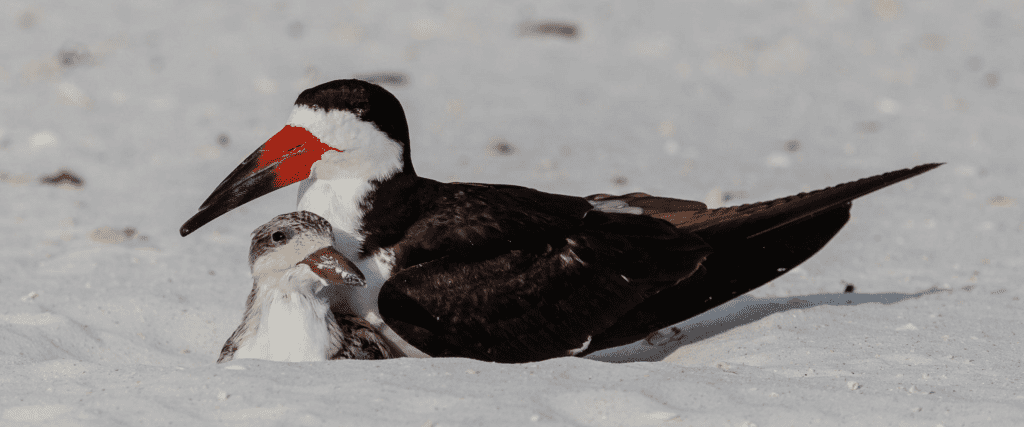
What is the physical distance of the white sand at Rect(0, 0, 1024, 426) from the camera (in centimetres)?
329

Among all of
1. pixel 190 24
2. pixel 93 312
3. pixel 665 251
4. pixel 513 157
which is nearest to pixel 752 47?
pixel 513 157

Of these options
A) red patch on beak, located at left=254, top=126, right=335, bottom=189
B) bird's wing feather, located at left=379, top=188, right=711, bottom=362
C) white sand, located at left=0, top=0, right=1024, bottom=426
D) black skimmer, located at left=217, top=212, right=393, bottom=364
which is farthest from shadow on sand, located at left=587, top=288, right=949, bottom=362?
red patch on beak, located at left=254, top=126, right=335, bottom=189

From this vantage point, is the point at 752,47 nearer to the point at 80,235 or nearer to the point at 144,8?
the point at 144,8

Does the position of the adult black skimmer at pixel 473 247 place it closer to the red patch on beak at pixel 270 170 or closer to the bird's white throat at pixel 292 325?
the red patch on beak at pixel 270 170

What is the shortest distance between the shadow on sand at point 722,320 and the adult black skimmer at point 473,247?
275 mm

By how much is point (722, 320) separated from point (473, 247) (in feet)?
4.59

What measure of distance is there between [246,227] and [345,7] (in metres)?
4.76

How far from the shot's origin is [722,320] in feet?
15.8

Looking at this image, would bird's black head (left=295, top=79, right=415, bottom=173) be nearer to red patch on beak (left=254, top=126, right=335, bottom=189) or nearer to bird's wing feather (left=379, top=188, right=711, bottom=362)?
red patch on beak (left=254, top=126, right=335, bottom=189)

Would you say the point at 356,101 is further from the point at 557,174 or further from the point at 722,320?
the point at 557,174

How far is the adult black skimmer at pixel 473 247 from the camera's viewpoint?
3.95 metres

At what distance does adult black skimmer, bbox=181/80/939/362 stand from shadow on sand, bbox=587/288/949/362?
0.90 feet

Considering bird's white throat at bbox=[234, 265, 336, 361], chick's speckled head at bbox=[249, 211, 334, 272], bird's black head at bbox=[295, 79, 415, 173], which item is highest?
bird's black head at bbox=[295, 79, 415, 173]

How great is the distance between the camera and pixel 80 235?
588 centimetres
